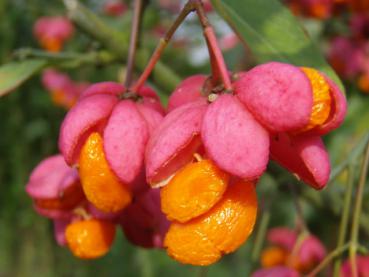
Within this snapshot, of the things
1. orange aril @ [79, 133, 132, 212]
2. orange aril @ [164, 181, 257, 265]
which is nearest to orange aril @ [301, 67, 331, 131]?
orange aril @ [164, 181, 257, 265]

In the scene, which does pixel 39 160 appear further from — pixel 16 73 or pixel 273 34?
pixel 273 34

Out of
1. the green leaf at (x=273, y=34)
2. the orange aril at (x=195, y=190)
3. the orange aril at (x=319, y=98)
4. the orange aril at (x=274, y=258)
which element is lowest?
the orange aril at (x=274, y=258)

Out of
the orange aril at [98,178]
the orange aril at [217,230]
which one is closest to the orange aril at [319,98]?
the orange aril at [217,230]

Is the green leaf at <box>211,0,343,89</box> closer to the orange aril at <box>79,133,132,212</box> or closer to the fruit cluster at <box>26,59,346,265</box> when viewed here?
the fruit cluster at <box>26,59,346,265</box>

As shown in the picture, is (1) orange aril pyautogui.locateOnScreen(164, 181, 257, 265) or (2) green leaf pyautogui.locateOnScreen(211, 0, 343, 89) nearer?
(1) orange aril pyautogui.locateOnScreen(164, 181, 257, 265)

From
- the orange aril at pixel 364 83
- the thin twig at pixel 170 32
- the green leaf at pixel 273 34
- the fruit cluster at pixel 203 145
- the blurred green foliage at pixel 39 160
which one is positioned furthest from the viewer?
the blurred green foliage at pixel 39 160

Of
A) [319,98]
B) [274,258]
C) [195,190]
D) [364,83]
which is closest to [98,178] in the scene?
[195,190]

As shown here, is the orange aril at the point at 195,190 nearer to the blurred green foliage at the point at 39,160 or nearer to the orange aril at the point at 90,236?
the orange aril at the point at 90,236
